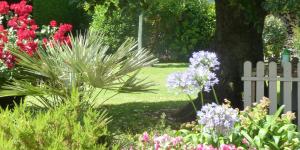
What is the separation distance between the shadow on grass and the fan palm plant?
1986 mm

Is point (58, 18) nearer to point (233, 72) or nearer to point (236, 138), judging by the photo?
point (233, 72)

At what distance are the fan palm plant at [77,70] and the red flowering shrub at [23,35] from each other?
185mm

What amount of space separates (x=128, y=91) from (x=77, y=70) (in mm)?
669

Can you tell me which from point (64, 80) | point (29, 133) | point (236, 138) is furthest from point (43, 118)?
point (64, 80)

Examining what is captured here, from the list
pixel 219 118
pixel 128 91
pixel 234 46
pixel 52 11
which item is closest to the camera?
pixel 219 118

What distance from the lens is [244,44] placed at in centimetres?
985

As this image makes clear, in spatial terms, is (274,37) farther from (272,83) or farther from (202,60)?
(202,60)

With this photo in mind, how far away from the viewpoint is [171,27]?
24.5 meters

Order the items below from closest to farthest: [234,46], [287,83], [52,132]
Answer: [52,132] < [287,83] < [234,46]

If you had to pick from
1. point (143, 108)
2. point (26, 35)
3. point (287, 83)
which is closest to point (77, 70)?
point (26, 35)

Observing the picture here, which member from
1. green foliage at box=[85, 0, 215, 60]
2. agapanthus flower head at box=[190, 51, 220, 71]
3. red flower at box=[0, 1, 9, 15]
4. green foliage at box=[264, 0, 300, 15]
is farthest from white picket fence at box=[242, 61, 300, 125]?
green foliage at box=[85, 0, 215, 60]

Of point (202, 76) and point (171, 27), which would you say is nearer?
point (202, 76)

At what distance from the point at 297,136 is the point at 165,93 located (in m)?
10.2

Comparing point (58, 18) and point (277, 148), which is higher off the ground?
point (58, 18)
